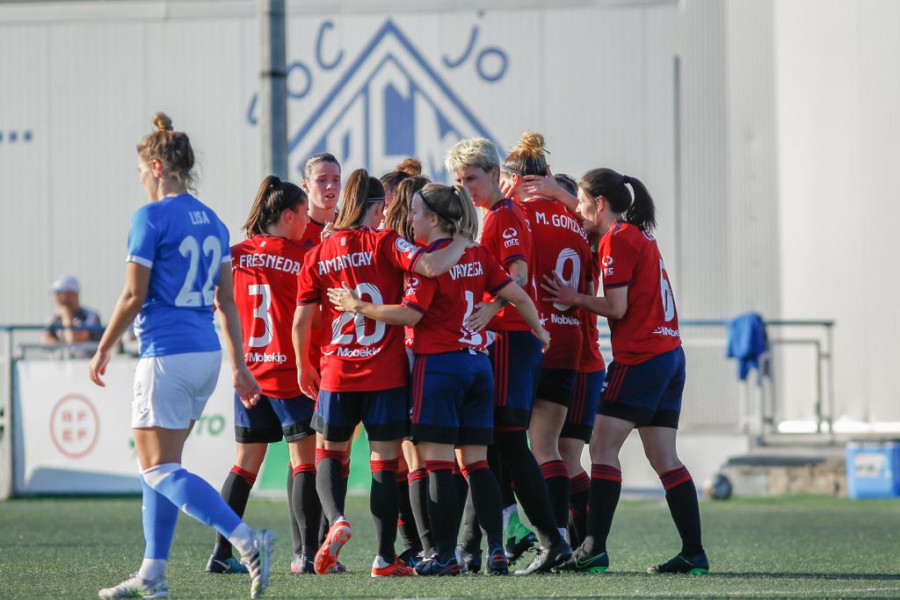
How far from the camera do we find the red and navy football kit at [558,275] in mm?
6773

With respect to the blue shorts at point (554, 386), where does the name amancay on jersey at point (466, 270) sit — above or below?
above

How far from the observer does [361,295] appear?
20.7 feet

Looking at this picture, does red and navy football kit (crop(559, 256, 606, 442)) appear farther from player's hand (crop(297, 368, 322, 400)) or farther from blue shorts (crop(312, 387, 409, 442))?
player's hand (crop(297, 368, 322, 400))

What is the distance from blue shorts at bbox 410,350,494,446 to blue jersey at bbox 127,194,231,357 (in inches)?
41.2

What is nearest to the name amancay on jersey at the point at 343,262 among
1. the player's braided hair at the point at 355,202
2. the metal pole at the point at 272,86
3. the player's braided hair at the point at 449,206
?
the player's braided hair at the point at 355,202

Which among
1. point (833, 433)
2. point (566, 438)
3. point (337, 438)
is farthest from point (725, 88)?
point (337, 438)

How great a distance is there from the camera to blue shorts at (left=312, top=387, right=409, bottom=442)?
247 inches

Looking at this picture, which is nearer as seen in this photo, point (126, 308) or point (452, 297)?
point (126, 308)

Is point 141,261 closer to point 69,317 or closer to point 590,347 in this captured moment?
point 590,347

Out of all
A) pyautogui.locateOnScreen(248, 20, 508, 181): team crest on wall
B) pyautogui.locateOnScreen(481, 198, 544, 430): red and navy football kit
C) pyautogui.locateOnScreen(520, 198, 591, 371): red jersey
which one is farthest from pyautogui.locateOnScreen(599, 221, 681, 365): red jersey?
pyautogui.locateOnScreen(248, 20, 508, 181): team crest on wall

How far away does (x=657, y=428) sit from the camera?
653 cm

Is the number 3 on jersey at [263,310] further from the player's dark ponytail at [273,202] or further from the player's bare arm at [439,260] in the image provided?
the player's bare arm at [439,260]

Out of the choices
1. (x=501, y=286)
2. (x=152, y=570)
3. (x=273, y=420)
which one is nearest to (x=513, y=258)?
(x=501, y=286)

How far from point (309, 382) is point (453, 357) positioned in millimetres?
710
